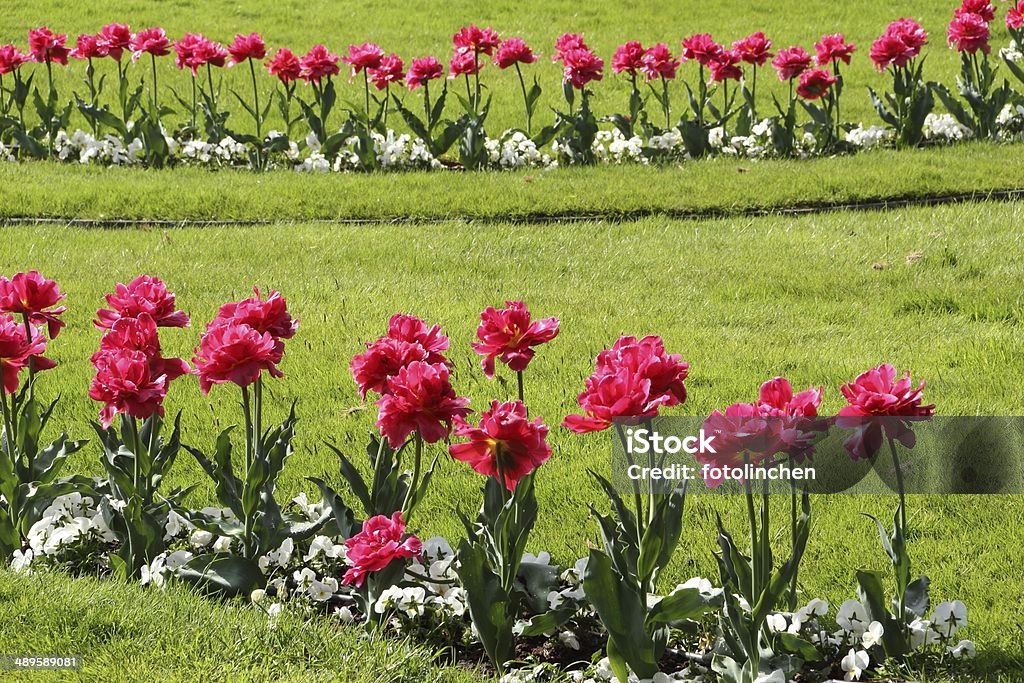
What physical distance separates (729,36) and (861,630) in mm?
11849

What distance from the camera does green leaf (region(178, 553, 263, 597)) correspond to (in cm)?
386

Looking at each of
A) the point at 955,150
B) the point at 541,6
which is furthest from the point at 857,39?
the point at 955,150

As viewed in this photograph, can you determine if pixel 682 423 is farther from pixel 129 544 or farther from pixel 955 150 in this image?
pixel 955 150

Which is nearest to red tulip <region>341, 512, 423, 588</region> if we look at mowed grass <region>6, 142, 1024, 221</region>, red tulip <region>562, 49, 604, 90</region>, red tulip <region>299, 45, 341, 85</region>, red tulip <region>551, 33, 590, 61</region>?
mowed grass <region>6, 142, 1024, 221</region>

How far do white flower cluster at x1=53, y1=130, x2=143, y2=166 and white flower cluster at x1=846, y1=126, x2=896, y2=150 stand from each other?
5638mm

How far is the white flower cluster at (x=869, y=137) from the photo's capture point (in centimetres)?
994

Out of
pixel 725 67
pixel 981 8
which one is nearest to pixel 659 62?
pixel 725 67

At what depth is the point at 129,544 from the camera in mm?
3949

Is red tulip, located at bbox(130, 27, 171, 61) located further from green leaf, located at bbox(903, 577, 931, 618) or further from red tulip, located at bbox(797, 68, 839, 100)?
green leaf, located at bbox(903, 577, 931, 618)

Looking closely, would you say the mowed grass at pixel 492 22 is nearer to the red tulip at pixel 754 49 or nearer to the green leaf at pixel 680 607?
the red tulip at pixel 754 49

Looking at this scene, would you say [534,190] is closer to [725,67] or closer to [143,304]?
[725,67]

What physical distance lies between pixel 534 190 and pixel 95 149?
151 inches

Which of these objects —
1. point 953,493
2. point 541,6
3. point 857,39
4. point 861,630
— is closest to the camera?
point 861,630

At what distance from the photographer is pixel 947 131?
9.97 meters
